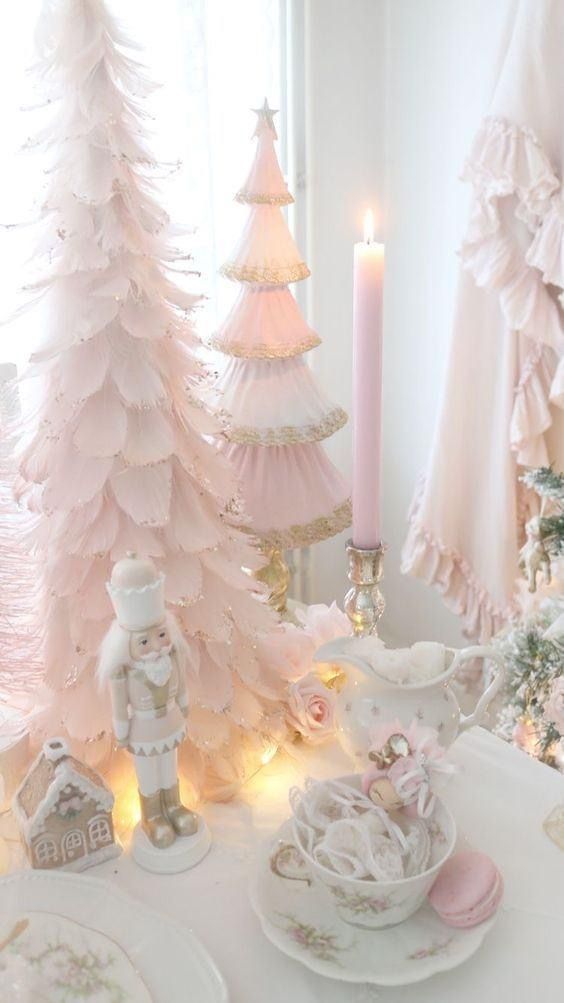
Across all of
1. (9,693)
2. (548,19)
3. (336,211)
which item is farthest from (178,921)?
(336,211)

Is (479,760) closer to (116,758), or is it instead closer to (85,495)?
(116,758)

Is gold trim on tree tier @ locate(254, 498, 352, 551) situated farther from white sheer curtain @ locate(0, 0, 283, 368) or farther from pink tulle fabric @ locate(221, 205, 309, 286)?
white sheer curtain @ locate(0, 0, 283, 368)

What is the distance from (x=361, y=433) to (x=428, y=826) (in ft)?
1.15

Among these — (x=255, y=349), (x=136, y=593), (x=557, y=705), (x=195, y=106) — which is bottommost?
(x=557, y=705)

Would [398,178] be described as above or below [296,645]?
above

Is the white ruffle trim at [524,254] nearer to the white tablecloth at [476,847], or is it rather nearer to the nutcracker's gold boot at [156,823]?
the white tablecloth at [476,847]

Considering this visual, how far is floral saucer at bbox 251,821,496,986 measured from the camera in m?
0.64

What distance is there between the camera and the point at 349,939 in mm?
667

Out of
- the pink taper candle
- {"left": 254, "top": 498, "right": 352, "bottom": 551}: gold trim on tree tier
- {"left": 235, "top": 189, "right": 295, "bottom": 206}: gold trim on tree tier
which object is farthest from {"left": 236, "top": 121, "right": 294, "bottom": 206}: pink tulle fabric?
{"left": 254, "top": 498, "right": 352, "bottom": 551}: gold trim on tree tier

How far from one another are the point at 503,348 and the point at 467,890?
87 centimetres

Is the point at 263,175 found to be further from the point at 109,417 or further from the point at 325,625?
the point at 325,625

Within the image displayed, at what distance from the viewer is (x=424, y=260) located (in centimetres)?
162

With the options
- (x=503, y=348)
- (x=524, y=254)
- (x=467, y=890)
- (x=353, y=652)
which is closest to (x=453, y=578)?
(x=503, y=348)

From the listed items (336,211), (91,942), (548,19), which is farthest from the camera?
(336,211)
